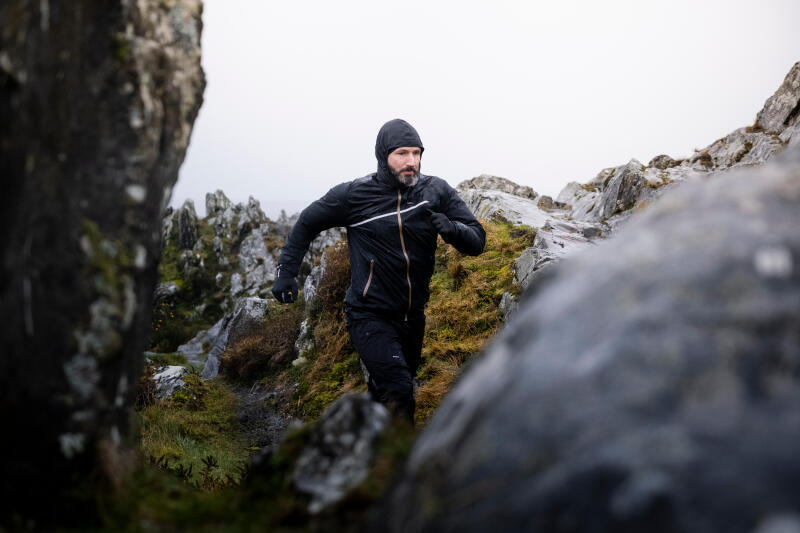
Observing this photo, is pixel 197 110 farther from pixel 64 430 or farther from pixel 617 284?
pixel 617 284

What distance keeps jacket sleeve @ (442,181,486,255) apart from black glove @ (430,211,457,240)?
85mm

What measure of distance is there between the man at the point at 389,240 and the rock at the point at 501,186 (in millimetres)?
22736

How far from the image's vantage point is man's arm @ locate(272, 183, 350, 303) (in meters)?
5.82

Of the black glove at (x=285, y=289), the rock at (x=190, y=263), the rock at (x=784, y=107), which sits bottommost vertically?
the rock at (x=784, y=107)

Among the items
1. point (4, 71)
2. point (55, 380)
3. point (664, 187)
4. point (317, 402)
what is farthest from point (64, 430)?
point (664, 187)

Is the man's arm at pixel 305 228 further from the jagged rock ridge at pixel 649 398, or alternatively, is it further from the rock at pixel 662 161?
the rock at pixel 662 161

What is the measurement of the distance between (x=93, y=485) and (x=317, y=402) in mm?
7690

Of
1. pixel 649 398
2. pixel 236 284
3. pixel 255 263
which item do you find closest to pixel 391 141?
pixel 649 398

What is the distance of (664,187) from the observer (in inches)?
521

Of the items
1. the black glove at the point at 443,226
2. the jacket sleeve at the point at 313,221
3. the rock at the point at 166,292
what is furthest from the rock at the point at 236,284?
the black glove at the point at 443,226

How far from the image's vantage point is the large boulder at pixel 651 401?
127 cm

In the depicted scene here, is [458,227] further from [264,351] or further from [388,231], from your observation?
[264,351]

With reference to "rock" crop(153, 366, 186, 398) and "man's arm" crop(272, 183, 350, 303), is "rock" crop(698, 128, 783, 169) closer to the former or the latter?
"man's arm" crop(272, 183, 350, 303)

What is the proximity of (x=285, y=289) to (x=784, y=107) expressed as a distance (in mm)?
16720
